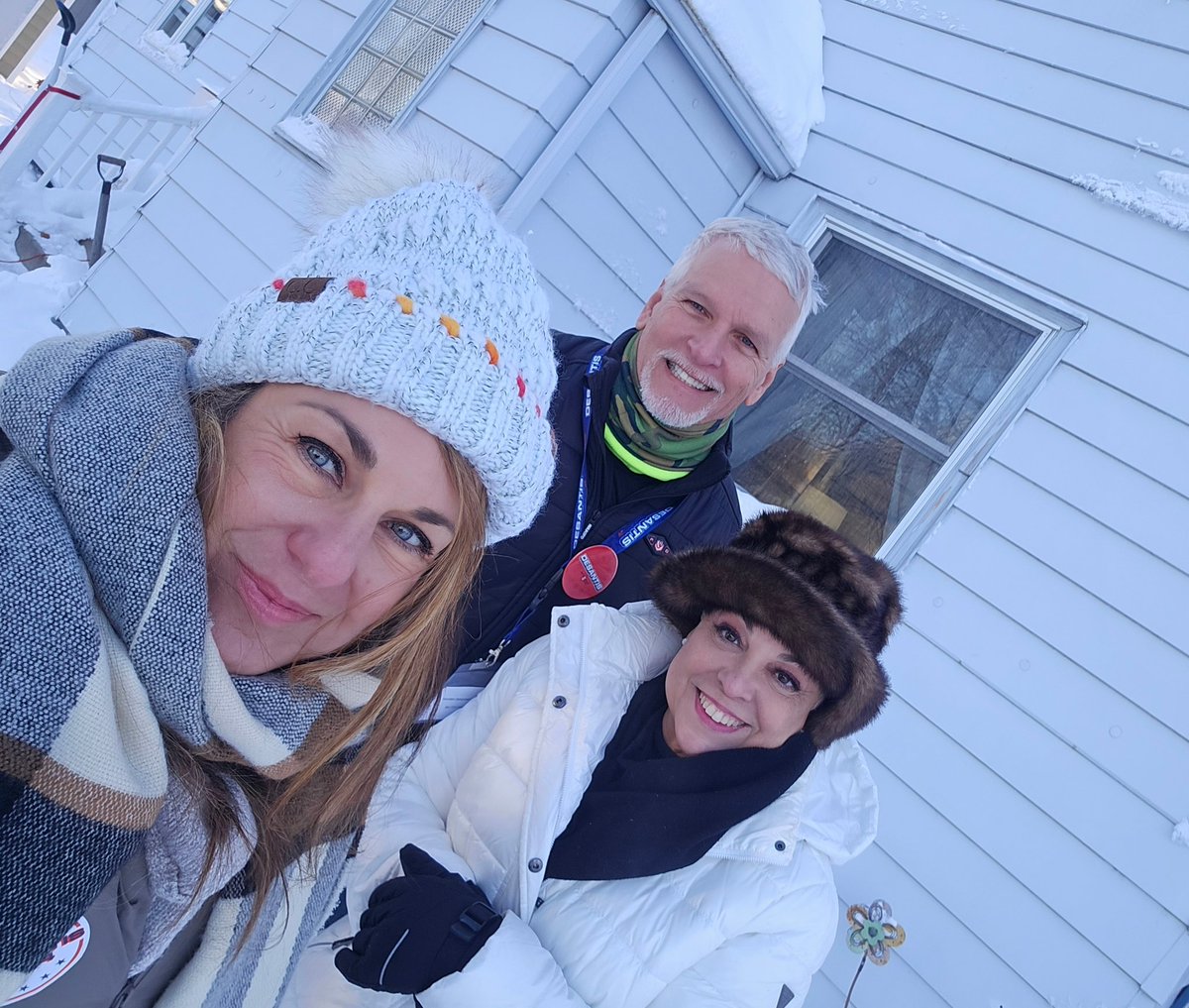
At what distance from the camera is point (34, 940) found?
0.77 m

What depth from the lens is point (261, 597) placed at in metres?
0.99

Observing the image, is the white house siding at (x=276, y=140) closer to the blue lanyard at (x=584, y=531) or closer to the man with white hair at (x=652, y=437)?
the man with white hair at (x=652, y=437)

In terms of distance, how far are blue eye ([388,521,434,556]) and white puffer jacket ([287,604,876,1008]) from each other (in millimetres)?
746

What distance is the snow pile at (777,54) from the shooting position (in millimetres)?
3072

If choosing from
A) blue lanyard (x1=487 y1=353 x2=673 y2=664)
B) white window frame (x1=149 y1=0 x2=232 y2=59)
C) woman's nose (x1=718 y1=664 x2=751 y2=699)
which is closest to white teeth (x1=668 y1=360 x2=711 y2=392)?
blue lanyard (x1=487 y1=353 x2=673 y2=664)

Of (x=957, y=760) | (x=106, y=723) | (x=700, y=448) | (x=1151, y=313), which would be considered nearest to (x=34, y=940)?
(x=106, y=723)

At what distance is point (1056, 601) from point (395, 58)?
390 centimetres

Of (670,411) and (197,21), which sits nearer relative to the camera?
(670,411)

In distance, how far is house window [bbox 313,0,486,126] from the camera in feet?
10.8

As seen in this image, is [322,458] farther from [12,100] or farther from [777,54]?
[12,100]

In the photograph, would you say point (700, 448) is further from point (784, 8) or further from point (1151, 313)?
point (784, 8)

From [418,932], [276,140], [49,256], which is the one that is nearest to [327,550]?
[418,932]

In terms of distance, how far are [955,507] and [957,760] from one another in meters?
1.02

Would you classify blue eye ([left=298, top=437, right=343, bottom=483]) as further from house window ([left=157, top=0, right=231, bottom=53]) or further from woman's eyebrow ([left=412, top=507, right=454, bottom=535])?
house window ([left=157, top=0, right=231, bottom=53])
